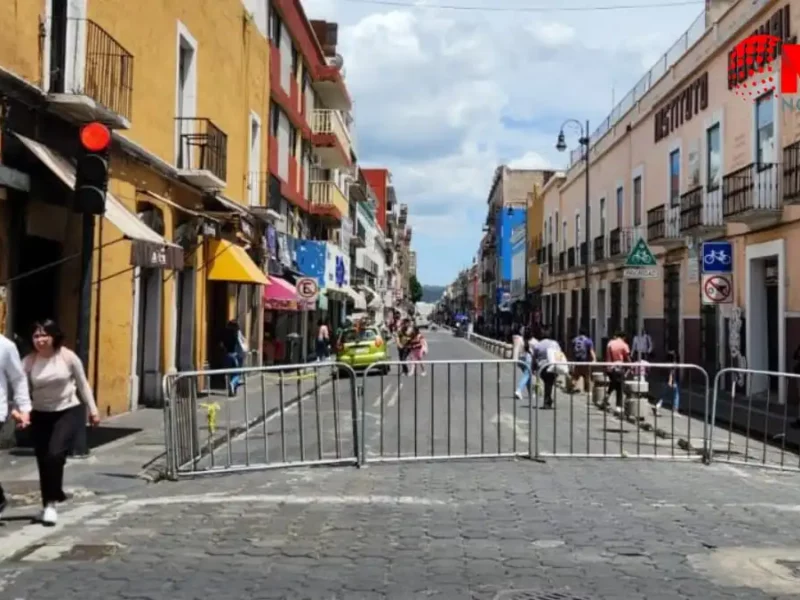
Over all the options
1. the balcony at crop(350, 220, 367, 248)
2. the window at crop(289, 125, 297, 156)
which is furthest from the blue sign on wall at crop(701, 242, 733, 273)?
the balcony at crop(350, 220, 367, 248)

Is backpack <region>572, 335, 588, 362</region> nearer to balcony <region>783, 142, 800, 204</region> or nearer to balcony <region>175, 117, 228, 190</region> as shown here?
balcony <region>783, 142, 800, 204</region>

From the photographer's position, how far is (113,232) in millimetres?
15586

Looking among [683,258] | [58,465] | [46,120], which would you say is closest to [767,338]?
[683,258]

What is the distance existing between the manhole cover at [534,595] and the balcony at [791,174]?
14.8 meters

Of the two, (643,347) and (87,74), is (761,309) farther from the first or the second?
(87,74)

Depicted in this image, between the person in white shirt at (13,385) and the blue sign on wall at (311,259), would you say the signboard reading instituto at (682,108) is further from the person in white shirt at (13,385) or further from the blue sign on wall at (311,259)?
the person in white shirt at (13,385)

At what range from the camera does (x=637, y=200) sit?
34438mm

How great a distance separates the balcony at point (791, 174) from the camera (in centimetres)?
1869

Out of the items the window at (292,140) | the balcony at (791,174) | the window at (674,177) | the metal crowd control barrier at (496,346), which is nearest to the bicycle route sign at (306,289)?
the window at (292,140)

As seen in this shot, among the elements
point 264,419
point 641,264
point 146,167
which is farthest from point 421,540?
point 641,264

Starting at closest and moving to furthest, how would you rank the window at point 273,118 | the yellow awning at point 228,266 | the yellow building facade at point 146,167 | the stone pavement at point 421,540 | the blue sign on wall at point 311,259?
the stone pavement at point 421,540 → the yellow building facade at point 146,167 → the yellow awning at point 228,266 → the window at point 273,118 → the blue sign on wall at point 311,259

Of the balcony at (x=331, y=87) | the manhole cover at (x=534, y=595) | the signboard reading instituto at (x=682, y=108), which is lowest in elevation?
the manhole cover at (x=534, y=595)

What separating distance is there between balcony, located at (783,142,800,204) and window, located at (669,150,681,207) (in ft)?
29.1

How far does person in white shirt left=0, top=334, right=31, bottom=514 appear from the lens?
7.42 metres
